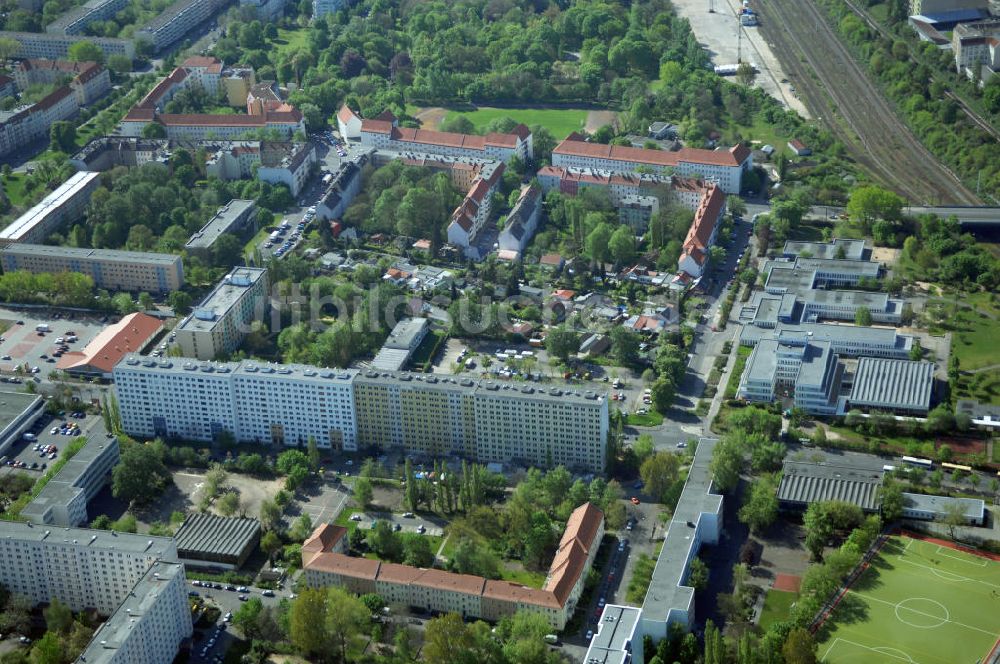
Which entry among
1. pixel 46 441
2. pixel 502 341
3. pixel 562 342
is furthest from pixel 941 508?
pixel 46 441

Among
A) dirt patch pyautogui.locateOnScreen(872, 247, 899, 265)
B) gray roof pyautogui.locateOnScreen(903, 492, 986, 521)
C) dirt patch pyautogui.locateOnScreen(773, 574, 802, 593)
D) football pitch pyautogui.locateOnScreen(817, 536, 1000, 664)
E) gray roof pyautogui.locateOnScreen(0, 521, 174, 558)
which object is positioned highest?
gray roof pyautogui.locateOnScreen(0, 521, 174, 558)

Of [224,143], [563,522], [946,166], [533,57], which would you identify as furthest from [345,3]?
[563,522]

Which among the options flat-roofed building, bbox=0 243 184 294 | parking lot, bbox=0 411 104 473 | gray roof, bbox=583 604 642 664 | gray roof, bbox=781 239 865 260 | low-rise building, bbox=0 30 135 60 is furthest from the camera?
low-rise building, bbox=0 30 135 60

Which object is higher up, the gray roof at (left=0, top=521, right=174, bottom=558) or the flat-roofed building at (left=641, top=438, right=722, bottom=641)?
the gray roof at (left=0, top=521, right=174, bottom=558)

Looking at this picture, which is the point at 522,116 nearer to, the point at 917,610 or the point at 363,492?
the point at 363,492

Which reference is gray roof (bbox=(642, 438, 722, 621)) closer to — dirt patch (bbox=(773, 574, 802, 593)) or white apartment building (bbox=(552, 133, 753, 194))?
dirt patch (bbox=(773, 574, 802, 593))

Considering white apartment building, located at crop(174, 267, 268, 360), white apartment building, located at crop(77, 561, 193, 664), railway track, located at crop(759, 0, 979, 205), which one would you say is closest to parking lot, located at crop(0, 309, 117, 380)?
white apartment building, located at crop(174, 267, 268, 360)
